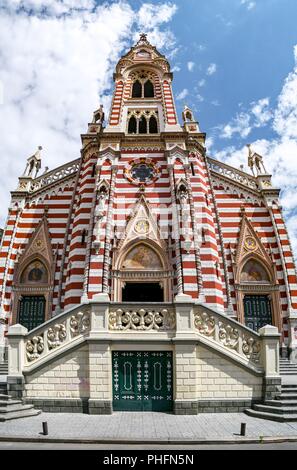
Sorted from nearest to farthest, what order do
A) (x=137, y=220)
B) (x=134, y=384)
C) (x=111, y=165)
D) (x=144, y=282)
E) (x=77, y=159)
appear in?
1. (x=134, y=384)
2. (x=144, y=282)
3. (x=137, y=220)
4. (x=111, y=165)
5. (x=77, y=159)

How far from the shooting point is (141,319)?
10.6m

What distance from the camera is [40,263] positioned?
778 inches

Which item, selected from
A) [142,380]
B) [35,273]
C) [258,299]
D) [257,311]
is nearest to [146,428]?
[142,380]

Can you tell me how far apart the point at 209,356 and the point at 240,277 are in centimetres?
973

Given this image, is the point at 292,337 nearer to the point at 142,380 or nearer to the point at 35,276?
the point at 142,380

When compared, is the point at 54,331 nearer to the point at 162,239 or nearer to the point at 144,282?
the point at 144,282

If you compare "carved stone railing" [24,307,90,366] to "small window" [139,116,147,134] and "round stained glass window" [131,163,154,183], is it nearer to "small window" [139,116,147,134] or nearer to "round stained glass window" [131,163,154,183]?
"round stained glass window" [131,163,154,183]

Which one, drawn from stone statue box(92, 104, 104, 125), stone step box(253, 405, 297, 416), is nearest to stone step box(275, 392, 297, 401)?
stone step box(253, 405, 297, 416)

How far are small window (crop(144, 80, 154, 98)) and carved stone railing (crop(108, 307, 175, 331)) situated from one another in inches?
784

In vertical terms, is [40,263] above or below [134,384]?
above

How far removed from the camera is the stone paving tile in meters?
7.65

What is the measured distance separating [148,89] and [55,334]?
70.6 feet
